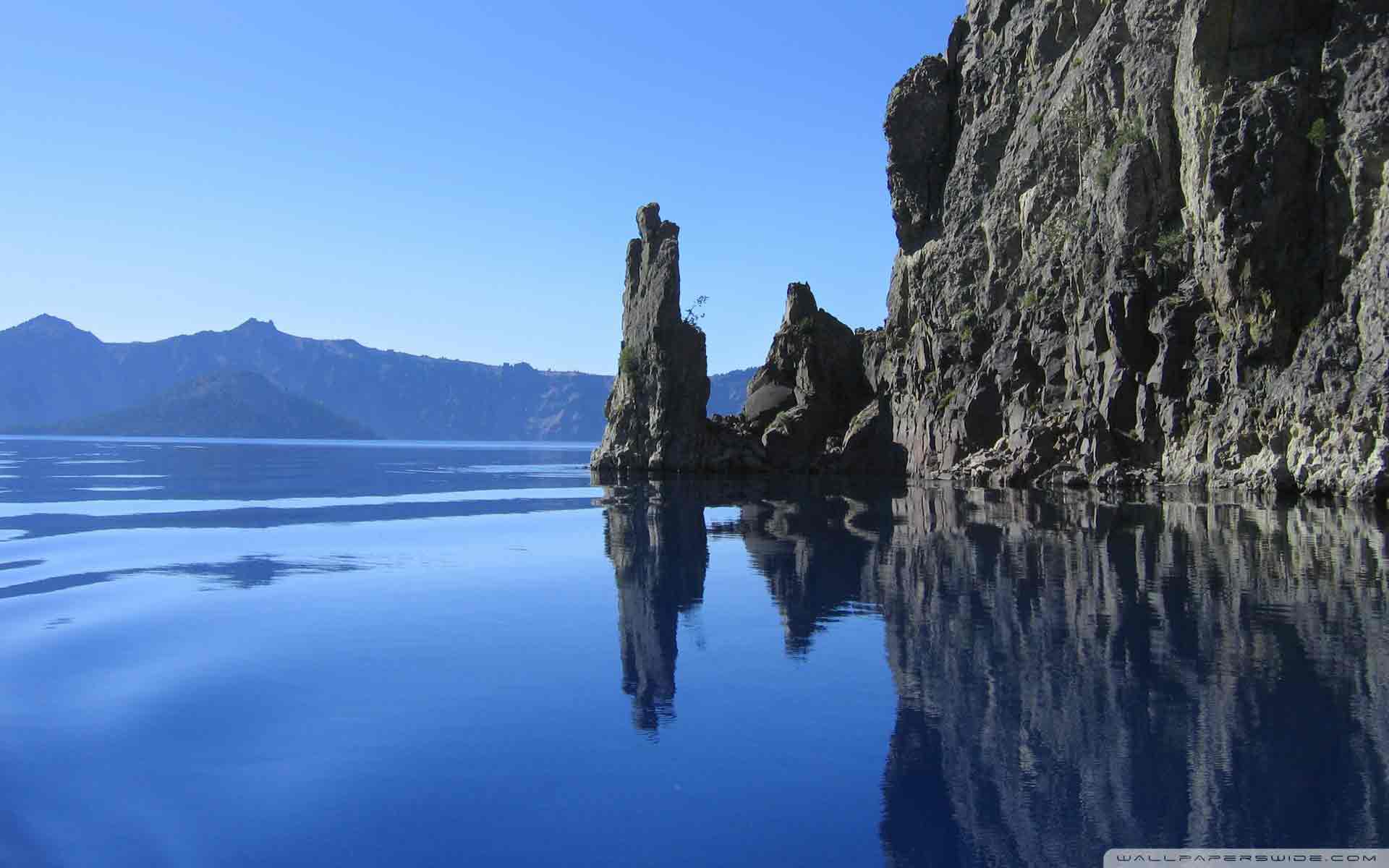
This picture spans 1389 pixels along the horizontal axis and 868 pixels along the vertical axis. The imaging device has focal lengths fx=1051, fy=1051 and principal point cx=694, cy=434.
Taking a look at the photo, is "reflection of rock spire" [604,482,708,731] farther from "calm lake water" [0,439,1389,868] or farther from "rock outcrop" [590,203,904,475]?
"rock outcrop" [590,203,904,475]

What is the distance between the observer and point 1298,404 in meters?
47.5

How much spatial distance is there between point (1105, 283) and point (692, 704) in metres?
58.5

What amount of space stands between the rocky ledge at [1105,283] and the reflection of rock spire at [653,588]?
28361 mm

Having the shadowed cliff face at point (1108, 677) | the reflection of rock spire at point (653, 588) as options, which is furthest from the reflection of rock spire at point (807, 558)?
the reflection of rock spire at point (653, 588)

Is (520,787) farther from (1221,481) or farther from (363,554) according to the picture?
(1221,481)

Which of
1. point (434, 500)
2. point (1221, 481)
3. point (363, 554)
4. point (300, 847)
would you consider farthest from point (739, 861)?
point (1221, 481)

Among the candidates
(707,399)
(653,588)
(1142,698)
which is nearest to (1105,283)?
(707,399)

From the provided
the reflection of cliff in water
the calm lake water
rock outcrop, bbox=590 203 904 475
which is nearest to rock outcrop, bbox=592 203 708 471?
rock outcrop, bbox=590 203 904 475

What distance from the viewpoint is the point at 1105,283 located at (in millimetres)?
63875

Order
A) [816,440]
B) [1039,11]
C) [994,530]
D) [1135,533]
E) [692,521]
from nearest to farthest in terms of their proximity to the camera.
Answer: [1135,533] < [994,530] < [692,521] < [1039,11] < [816,440]

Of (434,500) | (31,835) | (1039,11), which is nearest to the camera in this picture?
(31,835)

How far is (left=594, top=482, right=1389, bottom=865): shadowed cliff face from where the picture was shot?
8.38 m

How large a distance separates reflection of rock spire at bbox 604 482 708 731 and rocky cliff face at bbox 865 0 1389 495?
28.4 metres

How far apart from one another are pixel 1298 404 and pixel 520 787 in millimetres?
47993
